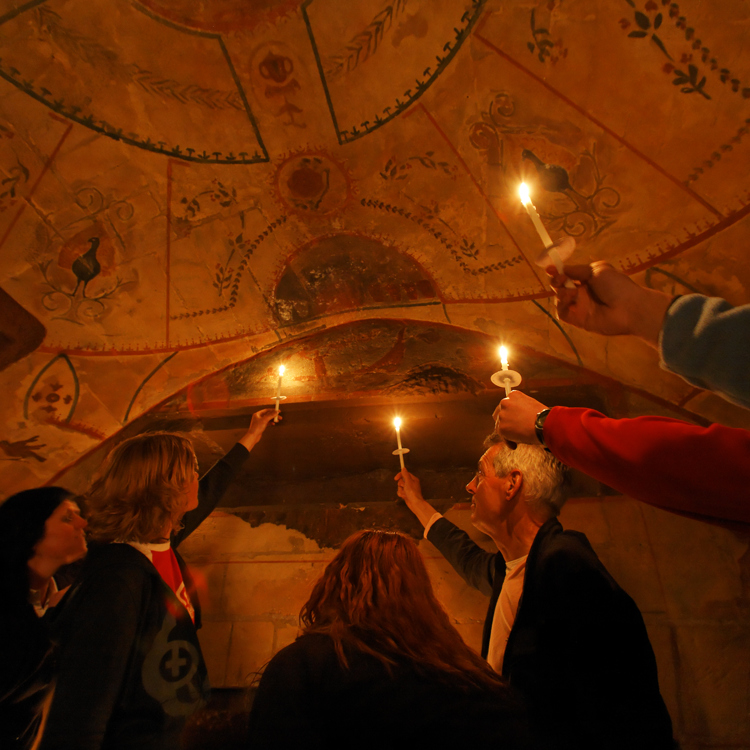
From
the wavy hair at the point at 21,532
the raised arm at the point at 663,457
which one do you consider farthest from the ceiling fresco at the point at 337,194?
the raised arm at the point at 663,457

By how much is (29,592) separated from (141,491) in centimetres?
50

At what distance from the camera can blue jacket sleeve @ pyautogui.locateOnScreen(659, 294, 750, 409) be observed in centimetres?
109

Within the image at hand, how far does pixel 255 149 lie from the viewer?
9.15 ft

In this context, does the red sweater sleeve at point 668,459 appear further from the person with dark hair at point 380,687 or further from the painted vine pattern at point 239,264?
the painted vine pattern at point 239,264

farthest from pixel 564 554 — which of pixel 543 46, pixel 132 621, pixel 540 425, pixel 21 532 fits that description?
pixel 543 46

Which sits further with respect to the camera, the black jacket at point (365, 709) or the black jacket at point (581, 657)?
the black jacket at point (581, 657)

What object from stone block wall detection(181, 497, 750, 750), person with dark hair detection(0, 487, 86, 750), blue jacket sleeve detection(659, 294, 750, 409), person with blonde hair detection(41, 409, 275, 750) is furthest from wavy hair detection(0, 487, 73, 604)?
blue jacket sleeve detection(659, 294, 750, 409)

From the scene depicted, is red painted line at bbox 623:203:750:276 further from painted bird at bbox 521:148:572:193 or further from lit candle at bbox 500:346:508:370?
lit candle at bbox 500:346:508:370

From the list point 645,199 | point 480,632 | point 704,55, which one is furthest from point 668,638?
point 704,55

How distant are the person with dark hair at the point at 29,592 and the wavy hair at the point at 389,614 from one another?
87 centimetres

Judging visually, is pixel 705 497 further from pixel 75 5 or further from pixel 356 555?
pixel 75 5

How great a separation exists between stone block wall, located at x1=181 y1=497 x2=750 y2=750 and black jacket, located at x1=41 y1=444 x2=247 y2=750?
0.71 metres

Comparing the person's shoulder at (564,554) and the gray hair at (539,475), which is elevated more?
the gray hair at (539,475)

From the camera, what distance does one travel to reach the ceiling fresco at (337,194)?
220cm
